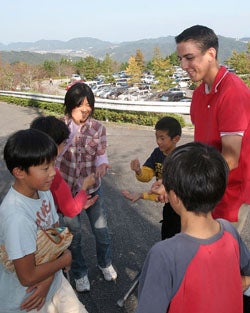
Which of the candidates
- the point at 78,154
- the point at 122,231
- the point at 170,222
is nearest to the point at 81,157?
the point at 78,154

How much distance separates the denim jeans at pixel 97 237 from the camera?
300 centimetres

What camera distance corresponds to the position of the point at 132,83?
2216 inches

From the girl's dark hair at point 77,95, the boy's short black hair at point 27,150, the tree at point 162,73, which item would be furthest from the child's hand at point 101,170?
the tree at point 162,73

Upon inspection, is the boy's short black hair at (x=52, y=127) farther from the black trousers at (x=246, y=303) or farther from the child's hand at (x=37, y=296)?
the black trousers at (x=246, y=303)

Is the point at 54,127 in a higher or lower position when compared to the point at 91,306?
higher

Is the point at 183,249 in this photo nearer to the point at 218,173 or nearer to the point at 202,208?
the point at 202,208

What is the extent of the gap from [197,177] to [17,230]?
889 mm

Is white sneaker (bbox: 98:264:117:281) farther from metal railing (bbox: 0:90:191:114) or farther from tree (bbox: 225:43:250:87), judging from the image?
tree (bbox: 225:43:250:87)

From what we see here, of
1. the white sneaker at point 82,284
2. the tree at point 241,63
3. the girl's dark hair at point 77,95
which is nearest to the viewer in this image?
the girl's dark hair at point 77,95

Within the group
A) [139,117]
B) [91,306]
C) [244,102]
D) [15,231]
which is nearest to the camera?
[15,231]

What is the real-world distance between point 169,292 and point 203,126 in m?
1.32

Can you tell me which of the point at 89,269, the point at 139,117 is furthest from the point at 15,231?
the point at 139,117

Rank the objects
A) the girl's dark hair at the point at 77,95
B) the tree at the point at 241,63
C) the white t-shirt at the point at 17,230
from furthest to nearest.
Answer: the tree at the point at 241,63
the girl's dark hair at the point at 77,95
the white t-shirt at the point at 17,230

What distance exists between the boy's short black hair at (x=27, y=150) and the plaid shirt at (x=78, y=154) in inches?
45.9
